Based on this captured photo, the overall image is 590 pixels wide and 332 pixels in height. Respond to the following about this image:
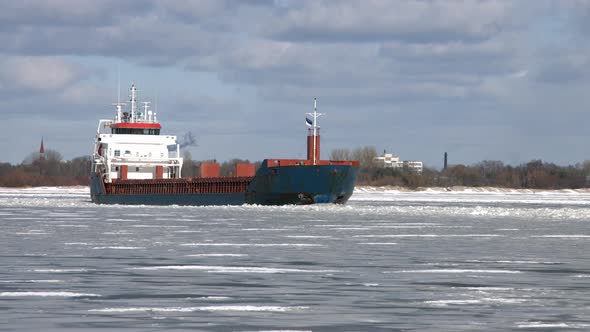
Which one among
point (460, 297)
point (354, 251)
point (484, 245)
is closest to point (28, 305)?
point (460, 297)

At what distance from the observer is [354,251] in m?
21.8

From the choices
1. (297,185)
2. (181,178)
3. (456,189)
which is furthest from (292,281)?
(456,189)

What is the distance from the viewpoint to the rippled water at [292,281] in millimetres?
11406

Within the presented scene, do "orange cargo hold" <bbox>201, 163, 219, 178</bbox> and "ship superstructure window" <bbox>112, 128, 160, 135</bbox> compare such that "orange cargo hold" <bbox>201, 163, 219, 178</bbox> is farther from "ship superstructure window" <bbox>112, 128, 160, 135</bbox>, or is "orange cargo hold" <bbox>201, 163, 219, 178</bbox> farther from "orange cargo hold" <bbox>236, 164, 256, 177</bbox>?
"ship superstructure window" <bbox>112, 128, 160, 135</bbox>

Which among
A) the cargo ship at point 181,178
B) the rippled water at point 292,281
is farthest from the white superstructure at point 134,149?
the rippled water at point 292,281

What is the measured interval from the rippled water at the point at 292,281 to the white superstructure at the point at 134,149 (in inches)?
1609

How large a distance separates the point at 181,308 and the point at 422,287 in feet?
13.0

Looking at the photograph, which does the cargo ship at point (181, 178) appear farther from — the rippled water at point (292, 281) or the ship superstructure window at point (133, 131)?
the rippled water at point (292, 281)

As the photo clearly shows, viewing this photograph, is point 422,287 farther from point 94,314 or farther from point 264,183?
point 264,183

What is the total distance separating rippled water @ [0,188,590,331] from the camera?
11.4 meters

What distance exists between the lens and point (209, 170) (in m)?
70.1

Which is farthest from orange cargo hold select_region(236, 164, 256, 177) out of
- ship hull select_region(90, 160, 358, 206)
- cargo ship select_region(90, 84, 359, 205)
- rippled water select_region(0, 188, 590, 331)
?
rippled water select_region(0, 188, 590, 331)

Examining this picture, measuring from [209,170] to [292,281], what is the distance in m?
55.0

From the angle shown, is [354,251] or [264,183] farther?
[264,183]
